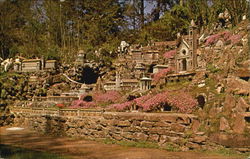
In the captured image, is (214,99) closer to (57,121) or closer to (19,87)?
(57,121)

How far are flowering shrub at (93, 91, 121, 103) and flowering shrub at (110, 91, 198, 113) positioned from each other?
132 inches

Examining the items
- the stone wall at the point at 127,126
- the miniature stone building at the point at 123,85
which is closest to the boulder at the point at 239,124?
the stone wall at the point at 127,126

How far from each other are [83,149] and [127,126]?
8.25 feet

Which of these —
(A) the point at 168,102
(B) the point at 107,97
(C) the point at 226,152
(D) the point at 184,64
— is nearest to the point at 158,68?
(D) the point at 184,64

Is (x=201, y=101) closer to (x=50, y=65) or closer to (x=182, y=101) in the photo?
(x=182, y=101)

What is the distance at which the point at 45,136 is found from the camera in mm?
18031

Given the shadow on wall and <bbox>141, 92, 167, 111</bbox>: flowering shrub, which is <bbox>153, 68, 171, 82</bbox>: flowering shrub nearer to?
<bbox>141, 92, 167, 111</bbox>: flowering shrub

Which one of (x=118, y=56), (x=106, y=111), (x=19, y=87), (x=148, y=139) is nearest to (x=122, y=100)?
(x=106, y=111)

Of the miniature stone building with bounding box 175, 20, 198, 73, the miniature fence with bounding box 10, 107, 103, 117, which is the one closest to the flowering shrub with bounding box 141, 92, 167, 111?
the miniature fence with bounding box 10, 107, 103, 117

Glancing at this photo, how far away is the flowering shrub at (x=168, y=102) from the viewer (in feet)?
44.4

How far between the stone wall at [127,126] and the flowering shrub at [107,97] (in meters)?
3.13

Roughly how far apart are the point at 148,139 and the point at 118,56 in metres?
20.0

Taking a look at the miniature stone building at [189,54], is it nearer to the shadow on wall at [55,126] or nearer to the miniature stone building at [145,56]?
the miniature stone building at [145,56]

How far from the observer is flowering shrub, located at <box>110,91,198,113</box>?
13531mm
